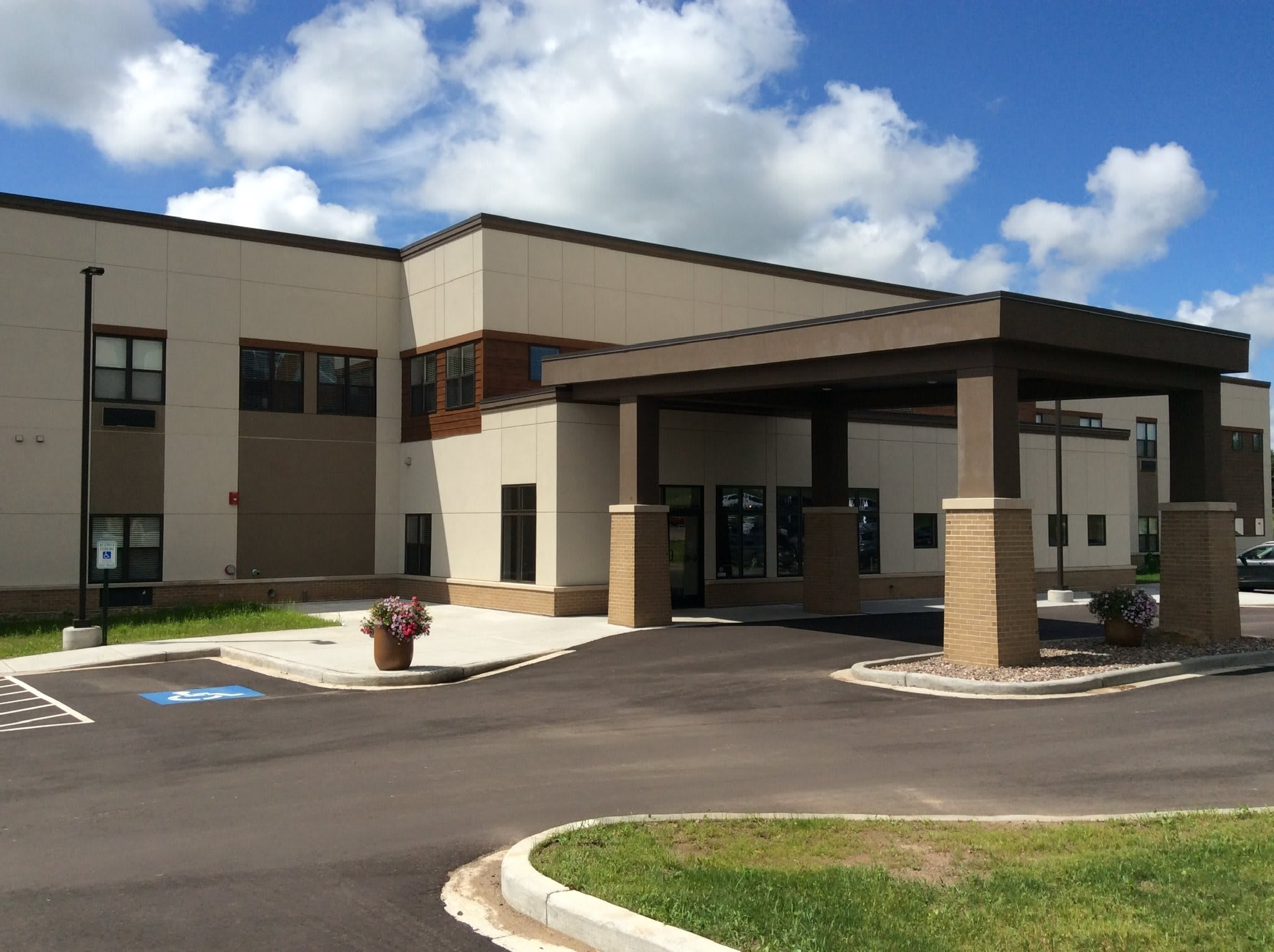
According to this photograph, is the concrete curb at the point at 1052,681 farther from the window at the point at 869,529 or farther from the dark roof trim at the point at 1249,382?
the dark roof trim at the point at 1249,382

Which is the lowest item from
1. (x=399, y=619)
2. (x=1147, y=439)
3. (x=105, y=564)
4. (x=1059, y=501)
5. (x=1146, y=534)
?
(x=399, y=619)

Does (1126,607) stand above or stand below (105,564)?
below

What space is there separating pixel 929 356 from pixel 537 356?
510 inches

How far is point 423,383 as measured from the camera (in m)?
30.4

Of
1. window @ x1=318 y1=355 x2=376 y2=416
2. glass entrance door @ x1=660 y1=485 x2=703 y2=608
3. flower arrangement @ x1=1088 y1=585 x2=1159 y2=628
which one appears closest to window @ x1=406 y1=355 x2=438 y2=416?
window @ x1=318 y1=355 x2=376 y2=416

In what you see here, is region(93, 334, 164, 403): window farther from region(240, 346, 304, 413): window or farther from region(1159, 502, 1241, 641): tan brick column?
region(1159, 502, 1241, 641): tan brick column

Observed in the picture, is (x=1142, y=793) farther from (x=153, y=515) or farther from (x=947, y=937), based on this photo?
(x=153, y=515)

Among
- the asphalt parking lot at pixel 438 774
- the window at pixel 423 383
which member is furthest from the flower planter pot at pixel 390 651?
the window at pixel 423 383

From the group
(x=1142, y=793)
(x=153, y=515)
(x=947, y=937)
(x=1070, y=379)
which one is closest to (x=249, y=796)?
(x=947, y=937)

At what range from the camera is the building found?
83.5 feet

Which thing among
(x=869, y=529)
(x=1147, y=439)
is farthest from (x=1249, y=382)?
(x=869, y=529)

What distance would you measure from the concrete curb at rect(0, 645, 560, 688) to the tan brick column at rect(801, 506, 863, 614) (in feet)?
28.1

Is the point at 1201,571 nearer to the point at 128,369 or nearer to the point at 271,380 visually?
the point at 271,380

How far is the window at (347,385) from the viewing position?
98.9 ft
